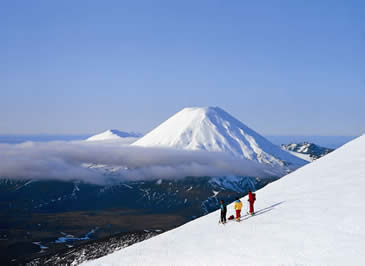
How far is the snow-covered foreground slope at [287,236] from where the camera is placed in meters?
27.2

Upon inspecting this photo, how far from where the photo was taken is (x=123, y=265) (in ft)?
110

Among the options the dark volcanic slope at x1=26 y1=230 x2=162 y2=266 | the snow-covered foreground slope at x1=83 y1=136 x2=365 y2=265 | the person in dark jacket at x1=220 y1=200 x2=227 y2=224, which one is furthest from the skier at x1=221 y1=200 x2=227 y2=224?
the dark volcanic slope at x1=26 y1=230 x2=162 y2=266

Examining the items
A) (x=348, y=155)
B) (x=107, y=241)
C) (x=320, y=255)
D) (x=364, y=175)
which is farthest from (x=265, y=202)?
(x=107, y=241)

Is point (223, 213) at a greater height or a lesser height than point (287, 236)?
greater

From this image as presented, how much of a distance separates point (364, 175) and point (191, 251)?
72.5ft

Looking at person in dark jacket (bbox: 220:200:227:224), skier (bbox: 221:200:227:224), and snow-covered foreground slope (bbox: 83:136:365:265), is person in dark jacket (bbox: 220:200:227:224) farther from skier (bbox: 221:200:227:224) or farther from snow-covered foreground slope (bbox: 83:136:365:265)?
snow-covered foreground slope (bbox: 83:136:365:265)

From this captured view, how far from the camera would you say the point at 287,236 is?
99.4 feet

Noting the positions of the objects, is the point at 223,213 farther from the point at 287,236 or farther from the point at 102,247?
the point at 102,247

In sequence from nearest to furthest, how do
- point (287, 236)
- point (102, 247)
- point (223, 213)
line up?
point (287, 236) < point (223, 213) < point (102, 247)

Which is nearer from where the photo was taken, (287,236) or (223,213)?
(287,236)

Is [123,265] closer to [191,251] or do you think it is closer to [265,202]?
[191,251]

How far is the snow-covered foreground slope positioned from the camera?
89.3ft

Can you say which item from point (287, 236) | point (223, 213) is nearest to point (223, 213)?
point (223, 213)

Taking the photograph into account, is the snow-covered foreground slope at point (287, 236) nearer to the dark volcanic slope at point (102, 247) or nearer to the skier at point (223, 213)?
the skier at point (223, 213)
